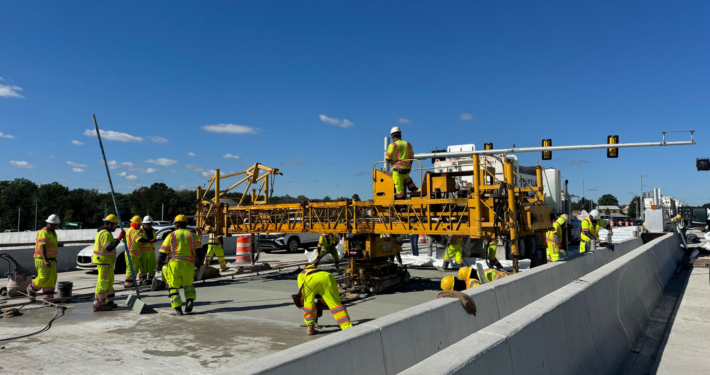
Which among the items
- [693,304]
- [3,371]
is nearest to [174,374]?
[3,371]

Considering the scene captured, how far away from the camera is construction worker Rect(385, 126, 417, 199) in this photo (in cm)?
973

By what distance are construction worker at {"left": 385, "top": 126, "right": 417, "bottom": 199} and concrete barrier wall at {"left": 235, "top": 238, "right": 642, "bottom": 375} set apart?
13.6ft

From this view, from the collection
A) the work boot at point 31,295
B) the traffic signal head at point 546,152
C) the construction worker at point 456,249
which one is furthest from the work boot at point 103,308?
the traffic signal head at point 546,152

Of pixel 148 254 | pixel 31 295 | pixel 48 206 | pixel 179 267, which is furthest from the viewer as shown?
pixel 48 206

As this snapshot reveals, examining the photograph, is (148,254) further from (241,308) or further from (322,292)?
(322,292)

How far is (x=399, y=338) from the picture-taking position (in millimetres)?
3422

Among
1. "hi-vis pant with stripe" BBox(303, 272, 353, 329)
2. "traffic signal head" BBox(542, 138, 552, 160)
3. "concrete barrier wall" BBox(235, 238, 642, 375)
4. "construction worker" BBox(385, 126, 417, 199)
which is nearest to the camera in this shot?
"concrete barrier wall" BBox(235, 238, 642, 375)

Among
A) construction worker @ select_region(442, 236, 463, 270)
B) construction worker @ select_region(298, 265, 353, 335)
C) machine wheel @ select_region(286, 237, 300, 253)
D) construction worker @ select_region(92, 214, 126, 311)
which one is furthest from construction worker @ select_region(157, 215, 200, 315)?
machine wheel @ select_region(286, 237, 300, 253)

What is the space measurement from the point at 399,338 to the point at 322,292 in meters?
2.53

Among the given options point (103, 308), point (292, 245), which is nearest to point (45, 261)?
point (103, 308)

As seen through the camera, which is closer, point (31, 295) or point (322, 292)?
point (322, 292)

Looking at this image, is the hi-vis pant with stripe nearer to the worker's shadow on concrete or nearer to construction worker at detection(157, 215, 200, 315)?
the worker's shadow on concrete

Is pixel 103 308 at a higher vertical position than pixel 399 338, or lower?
lower

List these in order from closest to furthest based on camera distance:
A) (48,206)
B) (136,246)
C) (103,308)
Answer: (103,308) < (136,246) < (48,206)
